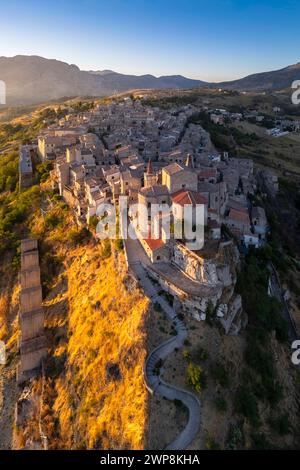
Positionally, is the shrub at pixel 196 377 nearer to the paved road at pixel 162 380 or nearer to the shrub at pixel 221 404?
the paved road at pixel 162 380

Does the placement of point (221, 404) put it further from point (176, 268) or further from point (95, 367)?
point (176, 268)

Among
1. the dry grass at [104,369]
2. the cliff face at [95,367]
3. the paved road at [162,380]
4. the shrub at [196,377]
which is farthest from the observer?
the cliff face at [95,367]

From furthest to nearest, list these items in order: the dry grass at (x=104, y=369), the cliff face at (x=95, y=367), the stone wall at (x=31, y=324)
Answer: the stone wall at (x=31, y=324) < the cliff face at (x=95, y=367) < the dry grass at (x=104, y=369)

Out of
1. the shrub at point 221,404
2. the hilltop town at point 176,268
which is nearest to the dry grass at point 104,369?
the hilltop town at point 176,268

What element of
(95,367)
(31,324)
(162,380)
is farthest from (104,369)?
(31,324)

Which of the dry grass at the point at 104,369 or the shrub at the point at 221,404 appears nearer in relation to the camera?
the shrub at the point at 221,404

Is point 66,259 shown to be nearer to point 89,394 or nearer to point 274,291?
point 89,394

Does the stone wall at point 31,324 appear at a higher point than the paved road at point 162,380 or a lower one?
lower
